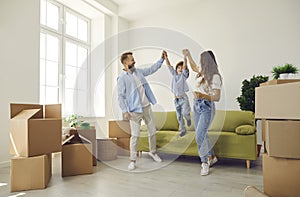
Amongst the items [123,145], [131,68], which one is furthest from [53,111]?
[123,145]

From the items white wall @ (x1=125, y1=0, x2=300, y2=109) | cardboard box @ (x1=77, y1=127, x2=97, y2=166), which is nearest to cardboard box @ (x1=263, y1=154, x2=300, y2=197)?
cardboard box @ (x1=77, y1=127, x2=97, y2=166)

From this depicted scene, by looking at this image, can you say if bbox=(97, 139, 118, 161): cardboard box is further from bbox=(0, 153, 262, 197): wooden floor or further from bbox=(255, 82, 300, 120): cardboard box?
bbox=(255, 82, 300, 120): cardboard box

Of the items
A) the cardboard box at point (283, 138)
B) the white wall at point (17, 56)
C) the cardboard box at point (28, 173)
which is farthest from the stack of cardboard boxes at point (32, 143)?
the cardboard box at point (283, 138)

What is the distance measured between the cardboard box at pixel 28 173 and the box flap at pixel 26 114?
308mm

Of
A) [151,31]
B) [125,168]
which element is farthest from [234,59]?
[125,168]

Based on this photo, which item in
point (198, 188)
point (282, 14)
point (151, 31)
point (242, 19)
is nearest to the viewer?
point (198, 188)

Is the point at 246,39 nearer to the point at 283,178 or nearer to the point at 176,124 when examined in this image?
the point at 176,124

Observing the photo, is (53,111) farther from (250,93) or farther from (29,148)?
(250,93)

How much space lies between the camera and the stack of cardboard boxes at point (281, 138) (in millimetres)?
994

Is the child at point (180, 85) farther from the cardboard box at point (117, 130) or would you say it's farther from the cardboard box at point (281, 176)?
the cardboard box at point (281, 176)

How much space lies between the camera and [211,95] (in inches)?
91.3

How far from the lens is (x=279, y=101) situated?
1.00m

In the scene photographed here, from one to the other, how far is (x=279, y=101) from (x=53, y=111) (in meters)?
1.83

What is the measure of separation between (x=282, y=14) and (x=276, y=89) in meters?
3.31
